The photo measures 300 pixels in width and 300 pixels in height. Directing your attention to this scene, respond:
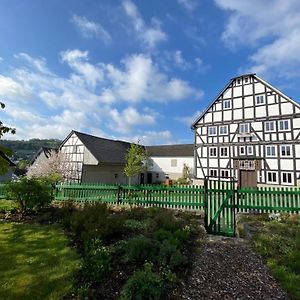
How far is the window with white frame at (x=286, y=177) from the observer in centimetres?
2162

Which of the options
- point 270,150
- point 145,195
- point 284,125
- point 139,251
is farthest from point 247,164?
point 139,251

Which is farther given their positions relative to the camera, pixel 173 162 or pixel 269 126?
pixel 173 162

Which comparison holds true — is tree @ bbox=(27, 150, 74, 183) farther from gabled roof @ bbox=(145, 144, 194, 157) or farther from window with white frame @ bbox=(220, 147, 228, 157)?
window with white frame @ bbox=(220, 147, 228, 157)

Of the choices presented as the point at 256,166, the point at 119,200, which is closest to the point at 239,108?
the point at 256,166

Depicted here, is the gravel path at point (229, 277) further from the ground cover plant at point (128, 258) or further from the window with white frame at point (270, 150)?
the window with white frame at point (270, 150)

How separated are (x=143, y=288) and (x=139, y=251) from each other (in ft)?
4.19

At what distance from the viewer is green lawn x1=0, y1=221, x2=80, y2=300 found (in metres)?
3.81

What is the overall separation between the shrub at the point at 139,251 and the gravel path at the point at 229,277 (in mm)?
941

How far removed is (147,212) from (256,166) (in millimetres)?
18905

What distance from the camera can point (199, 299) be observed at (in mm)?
3557

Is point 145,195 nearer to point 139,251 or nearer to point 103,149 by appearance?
point 139,251

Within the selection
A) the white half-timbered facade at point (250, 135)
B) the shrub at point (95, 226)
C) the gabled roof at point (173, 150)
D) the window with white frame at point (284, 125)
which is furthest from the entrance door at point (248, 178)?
the shrub at point (95, 226)

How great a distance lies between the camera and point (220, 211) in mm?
7906

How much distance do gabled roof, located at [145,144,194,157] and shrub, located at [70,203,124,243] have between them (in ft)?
101
